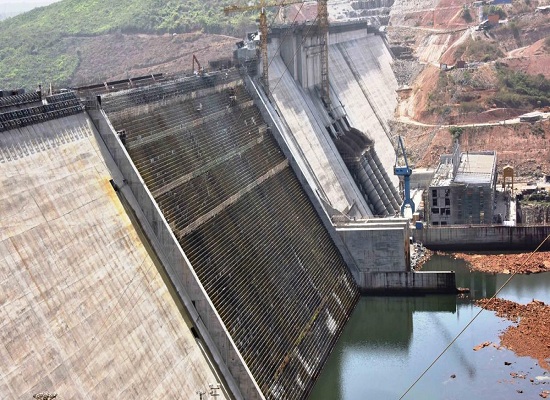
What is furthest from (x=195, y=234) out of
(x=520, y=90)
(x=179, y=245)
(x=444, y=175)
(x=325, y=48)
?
(x=520, y=90)

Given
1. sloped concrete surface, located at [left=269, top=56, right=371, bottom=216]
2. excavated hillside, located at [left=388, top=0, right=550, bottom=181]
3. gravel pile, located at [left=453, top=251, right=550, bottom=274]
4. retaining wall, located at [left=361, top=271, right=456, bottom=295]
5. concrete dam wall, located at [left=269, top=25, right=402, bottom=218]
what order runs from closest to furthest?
retaining wall, located at [left=361, top=271, right=456, bottom=295] → gravel pile, located at [left=453, top=251, right=550, bottom=274] → sloped concrete surface, located at [left=269, top=56, right=371, bottom=216] → concrete dam wall, located at [left=269, top=25, right=402, bottom=218] → excavated hillside, located at [left=388, top=0, right=550, bottom=181]

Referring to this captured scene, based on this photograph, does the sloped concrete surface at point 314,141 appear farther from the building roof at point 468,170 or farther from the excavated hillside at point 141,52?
the excavated hillside at point 141,52

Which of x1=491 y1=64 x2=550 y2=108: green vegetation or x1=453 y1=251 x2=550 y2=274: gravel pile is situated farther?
x1=491 y1=64 x2=550 y2=108: green vegetation

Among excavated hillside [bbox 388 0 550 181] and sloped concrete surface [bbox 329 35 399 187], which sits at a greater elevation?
sloped concrete surface [bbox 329 35 399 187]

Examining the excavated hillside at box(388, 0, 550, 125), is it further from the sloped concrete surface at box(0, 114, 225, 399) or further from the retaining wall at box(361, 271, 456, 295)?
the sloped concrete surface at box(0, 114, 225, 399)

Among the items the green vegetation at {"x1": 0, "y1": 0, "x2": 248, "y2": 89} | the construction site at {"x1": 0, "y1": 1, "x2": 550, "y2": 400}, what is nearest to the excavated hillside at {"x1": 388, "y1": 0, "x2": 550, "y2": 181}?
the construction site at {"x1": 0, "y1": 1, "x2": 550, "y2": 400}

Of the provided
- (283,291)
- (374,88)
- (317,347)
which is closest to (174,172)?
(283,291)

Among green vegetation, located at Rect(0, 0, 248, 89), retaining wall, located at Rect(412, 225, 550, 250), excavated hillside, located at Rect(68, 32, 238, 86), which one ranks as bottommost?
retaining wall, located at Rect(412, 225, 550, 250)

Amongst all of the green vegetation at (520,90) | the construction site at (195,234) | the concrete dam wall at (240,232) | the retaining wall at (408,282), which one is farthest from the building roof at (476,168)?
the green vegetation at (520,90)
